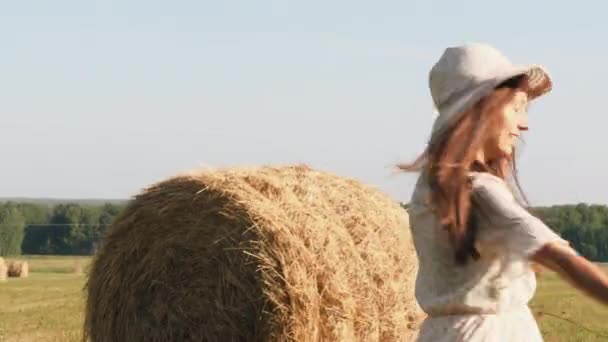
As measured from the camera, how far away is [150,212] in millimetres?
7199

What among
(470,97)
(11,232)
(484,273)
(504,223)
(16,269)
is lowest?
(11,232)

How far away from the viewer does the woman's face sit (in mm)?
2592

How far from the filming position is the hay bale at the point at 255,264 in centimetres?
648

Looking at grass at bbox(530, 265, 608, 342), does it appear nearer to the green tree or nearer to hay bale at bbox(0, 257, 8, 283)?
hay bale at bbox(0, 257, 8, 283)

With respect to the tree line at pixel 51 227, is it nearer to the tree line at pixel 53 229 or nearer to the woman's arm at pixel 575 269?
the tree line at pixel 53 229

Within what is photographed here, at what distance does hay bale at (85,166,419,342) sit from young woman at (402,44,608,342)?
149 inches

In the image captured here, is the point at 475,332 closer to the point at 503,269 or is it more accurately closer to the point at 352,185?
the point at 503,269

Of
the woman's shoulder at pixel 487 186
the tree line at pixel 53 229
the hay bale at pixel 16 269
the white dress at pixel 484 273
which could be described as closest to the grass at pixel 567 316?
the white dress at pixel 484 273

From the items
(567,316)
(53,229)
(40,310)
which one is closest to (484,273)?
(567,316)

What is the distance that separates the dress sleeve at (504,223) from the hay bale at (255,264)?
393cm

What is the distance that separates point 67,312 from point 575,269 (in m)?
13.5

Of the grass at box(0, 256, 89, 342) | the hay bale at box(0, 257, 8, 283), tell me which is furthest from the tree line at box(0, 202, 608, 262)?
the grass at box(0, 256, 89, 342)

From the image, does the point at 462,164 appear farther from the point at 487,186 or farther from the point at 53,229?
the point at 53,229

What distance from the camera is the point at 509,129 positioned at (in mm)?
2600
